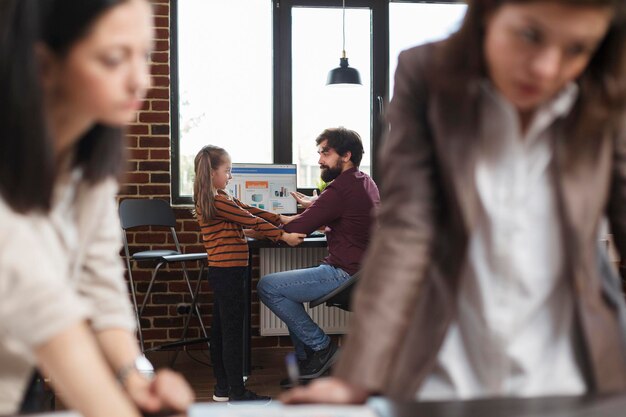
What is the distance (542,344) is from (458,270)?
158 millimetres

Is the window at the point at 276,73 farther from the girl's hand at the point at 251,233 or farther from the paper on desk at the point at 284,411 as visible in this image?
the paper on desk at the point at 284,411

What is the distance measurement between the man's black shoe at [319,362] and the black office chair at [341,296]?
418mm

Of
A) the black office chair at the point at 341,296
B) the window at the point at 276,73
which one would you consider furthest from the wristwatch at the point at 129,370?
the window at the point at 276,73

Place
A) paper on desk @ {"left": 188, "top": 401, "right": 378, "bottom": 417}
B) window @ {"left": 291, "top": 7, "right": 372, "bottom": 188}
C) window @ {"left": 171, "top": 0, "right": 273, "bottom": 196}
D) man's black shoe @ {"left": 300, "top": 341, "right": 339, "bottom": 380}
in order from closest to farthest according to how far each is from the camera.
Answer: paper on desk @ {"left": 188, "top": 401, "right": 378, "bottom": 417}, man's black shoe @ {"left": 300, "top": 341, "right": 339, "bottom": 380}, window @ {"left": 171, "top": 0, "right": 273, "bottom": 196}, window @ {"left": 291, "top": 7, "right": 372, "bottom": 188}

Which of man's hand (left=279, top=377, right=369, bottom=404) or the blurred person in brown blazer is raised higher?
the blurred person in brown blazer

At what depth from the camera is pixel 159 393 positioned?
81 centimetres

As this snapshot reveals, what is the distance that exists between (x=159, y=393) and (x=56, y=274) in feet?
0.62

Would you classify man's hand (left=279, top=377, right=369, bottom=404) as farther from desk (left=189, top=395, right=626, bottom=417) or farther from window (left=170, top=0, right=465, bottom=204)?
window (left=170, top=0, right=465, bottom=204)

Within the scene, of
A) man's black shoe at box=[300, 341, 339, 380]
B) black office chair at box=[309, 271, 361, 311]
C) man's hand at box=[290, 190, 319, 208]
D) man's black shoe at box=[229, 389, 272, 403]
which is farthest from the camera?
man's hand at box=[290, 190, 319, 208]

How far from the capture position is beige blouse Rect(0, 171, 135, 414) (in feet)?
2.26

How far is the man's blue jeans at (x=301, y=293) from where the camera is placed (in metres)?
3.88

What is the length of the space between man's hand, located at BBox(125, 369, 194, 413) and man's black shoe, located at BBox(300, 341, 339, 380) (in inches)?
118

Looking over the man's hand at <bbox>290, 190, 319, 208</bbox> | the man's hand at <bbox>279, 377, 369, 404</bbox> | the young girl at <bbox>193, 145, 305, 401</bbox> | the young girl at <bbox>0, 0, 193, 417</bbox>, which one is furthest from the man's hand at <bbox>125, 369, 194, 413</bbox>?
the man's hand at <bbox>290, 190, 319, 208</bbox>

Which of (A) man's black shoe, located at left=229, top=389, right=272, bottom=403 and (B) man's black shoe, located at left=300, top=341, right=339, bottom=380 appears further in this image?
(B) man's black shoe, located at left=300, top=341, right=339, bottom=380
